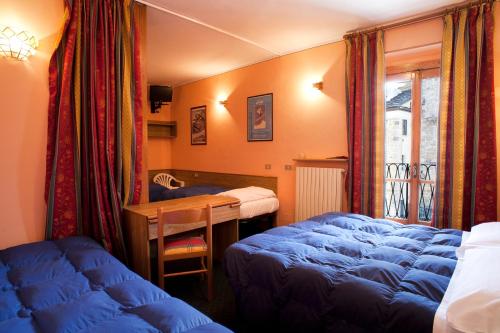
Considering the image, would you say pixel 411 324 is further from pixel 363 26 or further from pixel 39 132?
pixel 363 26

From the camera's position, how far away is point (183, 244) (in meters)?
2.45

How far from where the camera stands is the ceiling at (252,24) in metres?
2.65

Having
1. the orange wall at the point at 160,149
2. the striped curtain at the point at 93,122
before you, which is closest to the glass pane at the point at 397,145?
the striped curtain at the point at 93,122

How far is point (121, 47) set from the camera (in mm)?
2447

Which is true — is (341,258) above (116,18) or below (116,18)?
below

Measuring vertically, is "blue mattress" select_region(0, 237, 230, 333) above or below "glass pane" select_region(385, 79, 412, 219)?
below

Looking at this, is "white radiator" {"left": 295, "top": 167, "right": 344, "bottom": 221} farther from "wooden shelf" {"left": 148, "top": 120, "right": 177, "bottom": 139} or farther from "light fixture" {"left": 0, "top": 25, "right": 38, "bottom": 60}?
"wooden shelf" {"left": 148, "top": 120, "right": 177, "bottom": 139}

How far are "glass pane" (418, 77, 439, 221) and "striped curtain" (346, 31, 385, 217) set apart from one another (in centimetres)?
42

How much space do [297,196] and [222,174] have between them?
5.13ft

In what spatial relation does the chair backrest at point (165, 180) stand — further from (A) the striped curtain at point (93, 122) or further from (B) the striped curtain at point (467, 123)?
(B) the striped curtain at point (467, 123)

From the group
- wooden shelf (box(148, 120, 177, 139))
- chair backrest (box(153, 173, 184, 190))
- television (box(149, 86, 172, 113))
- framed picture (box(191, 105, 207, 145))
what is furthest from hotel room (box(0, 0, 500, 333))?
wooden shelf (box(148, 120, 177, 139))

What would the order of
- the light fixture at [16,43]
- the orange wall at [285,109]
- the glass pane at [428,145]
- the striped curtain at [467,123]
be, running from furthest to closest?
the orange wall at [285,109] < the glass pane at [428,145] < the striped curtain at [467,123] < the light fixture at [16,43]

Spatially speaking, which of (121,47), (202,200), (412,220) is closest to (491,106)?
→ (412,220)

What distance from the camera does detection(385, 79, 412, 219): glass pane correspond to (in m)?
3.18
